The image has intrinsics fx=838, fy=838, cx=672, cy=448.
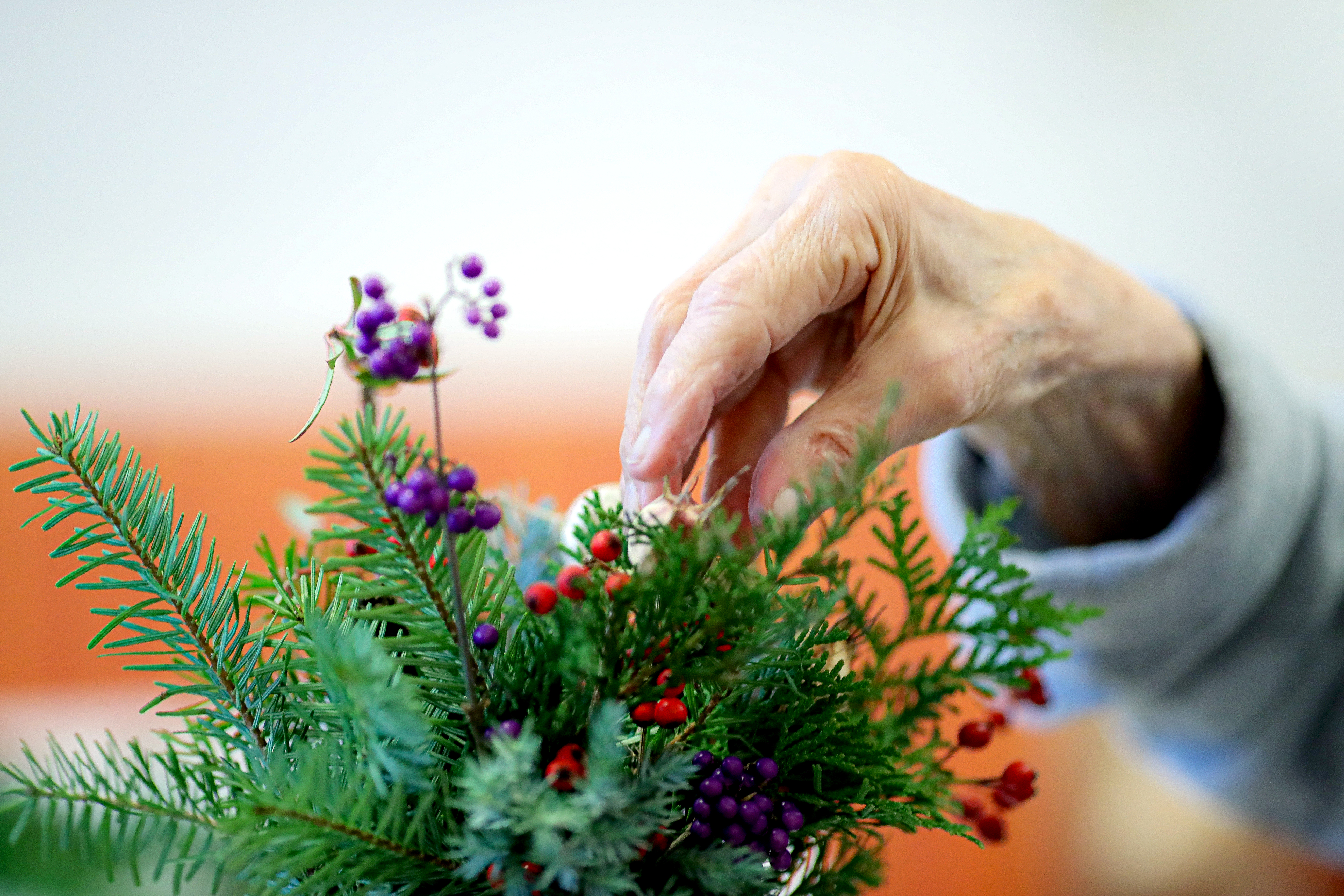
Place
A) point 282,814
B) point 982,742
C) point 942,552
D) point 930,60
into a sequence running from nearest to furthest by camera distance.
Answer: point 282,814, point 982,742, point 942,552, point 930,60

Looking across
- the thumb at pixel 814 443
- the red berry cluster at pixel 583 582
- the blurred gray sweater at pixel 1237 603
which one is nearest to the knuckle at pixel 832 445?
the thumb at pixel 814 443

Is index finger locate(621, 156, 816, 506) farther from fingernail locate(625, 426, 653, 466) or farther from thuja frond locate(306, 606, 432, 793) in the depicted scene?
thuja frond locate(306, 606, 432, 793)

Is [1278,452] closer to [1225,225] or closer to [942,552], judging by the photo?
[942,552]

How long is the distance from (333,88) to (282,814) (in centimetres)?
133

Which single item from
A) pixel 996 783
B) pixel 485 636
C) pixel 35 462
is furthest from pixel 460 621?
pixel 996 783

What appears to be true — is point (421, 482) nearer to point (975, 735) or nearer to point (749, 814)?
point (749, 814)

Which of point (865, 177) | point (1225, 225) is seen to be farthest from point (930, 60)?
point (865, 177)

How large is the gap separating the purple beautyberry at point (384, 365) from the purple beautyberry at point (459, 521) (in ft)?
0.12

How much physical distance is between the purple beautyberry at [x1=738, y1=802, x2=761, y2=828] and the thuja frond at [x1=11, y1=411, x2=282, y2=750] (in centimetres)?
14

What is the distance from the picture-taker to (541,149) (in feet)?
4.41

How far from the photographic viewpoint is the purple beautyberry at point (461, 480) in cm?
20

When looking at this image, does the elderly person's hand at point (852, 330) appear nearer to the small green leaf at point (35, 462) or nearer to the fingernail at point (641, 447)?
the fingernail at point (641, 447)

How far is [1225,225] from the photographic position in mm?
1585

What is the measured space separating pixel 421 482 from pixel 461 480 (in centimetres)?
1
